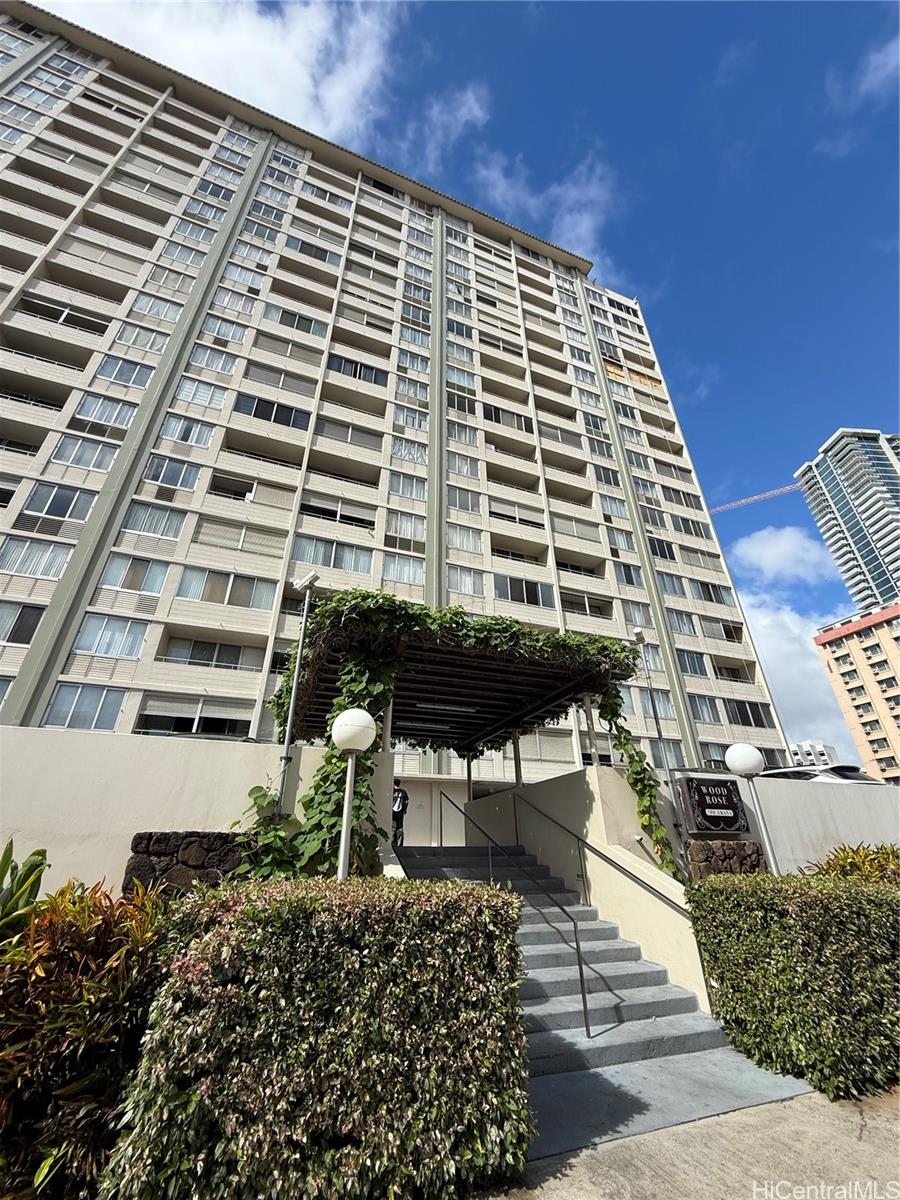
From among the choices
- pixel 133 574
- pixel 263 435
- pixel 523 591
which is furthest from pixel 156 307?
pixel 523 591

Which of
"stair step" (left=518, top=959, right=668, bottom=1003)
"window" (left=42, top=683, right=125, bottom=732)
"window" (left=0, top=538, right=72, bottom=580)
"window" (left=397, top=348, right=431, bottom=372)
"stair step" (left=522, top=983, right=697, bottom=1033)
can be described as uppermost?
"window" (left=397, top=348, right=431, bottom=372)

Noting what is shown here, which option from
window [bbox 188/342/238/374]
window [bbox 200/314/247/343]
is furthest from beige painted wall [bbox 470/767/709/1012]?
window [bbox 200/314/247/343]

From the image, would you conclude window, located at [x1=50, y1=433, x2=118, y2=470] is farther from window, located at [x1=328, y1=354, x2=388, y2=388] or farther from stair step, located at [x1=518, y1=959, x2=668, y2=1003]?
stair step, located at [x1=518, y1=959, x2=668, y2=1003]

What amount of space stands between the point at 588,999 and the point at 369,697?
3738 mm

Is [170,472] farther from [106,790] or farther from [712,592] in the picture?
[712,592]

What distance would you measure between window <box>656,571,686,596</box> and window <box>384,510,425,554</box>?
13438mm

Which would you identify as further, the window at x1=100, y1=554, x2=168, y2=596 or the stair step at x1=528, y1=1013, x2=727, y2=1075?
the window at x1=100, y1=554, x2=168, y2=596

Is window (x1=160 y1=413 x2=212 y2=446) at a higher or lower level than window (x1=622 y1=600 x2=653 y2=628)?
higher

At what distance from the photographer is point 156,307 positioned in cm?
2142

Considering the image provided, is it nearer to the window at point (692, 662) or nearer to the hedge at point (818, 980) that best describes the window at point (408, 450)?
the window at point (692, 662)

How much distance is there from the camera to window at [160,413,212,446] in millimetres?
19391

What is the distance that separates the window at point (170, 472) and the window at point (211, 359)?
16.4 feet

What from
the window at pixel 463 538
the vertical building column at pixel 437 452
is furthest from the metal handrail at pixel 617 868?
the window at pixel 463 538

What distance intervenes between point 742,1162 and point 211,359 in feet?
85.2
